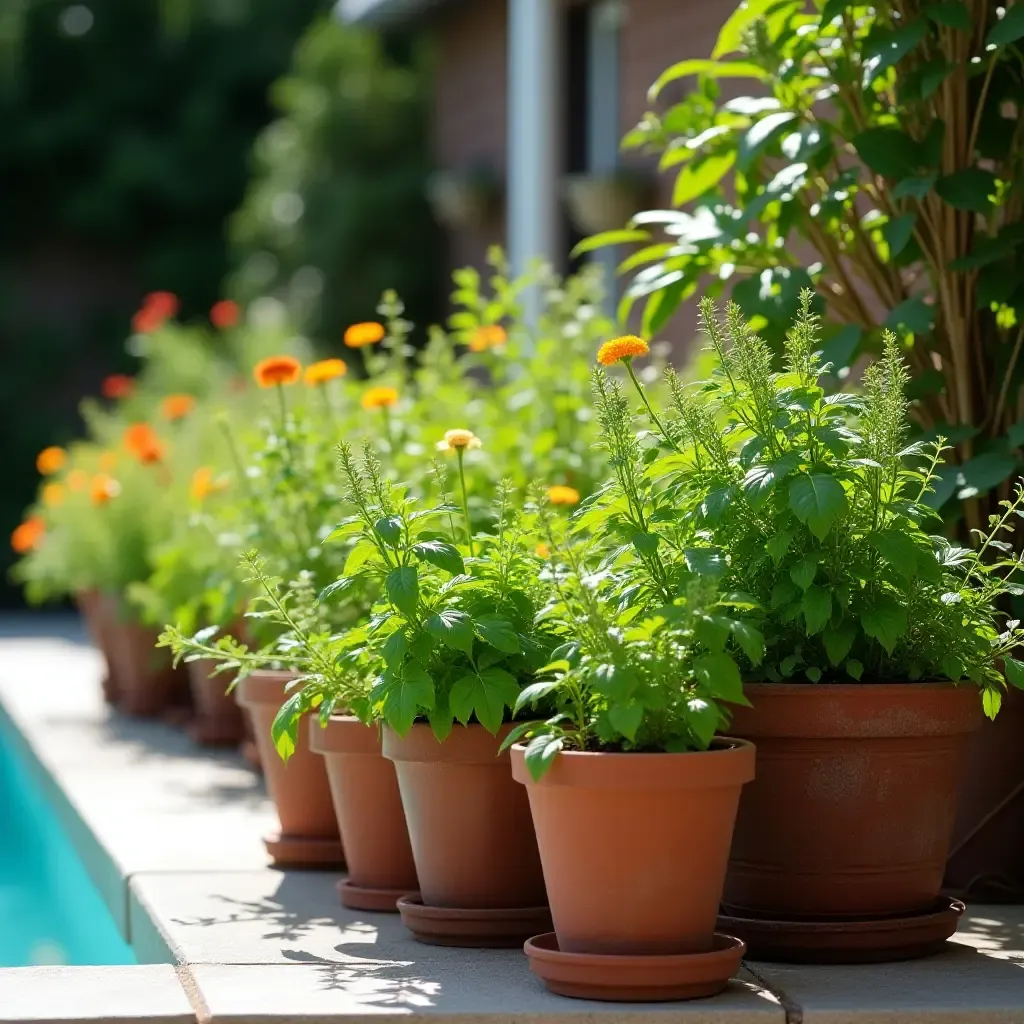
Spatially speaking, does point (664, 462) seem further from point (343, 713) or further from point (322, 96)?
point (322, 96)

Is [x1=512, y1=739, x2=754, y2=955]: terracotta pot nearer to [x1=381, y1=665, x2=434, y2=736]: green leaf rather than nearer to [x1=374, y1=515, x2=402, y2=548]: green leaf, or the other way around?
[x1=381, y1=665, x2=434, y2=736]: green leaf

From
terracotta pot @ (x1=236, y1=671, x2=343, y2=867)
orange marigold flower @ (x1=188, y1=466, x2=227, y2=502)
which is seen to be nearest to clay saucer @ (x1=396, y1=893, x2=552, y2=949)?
terracotta pot @ (x1=236, y1=671, x2=343, y2=867)

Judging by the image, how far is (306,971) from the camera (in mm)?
2352

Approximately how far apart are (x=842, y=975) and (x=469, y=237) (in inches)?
288

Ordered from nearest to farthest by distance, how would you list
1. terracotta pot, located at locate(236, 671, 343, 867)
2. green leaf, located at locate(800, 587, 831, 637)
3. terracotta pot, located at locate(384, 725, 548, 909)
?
1. green leaf, located at locate(800, 587, 831, 637)
2. terracotta pot, located at locate(384, 725, 548, 909)
3. terracotta pot, located at locate(236, 671, 343, 867)

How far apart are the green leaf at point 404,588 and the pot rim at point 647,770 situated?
0.90ft

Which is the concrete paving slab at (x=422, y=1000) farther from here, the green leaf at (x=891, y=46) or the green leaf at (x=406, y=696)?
the green leaf at (x=891, y=46)

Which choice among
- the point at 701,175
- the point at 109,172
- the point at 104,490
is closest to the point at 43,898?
the point at 104,490

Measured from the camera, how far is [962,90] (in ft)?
9.72

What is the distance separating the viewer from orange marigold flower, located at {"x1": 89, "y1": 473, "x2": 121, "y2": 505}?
529cm

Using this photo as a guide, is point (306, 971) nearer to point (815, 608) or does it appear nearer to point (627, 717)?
point (627, 717)

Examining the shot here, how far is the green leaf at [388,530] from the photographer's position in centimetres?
236

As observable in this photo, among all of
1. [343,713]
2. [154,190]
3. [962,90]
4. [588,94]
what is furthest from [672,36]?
[154,190]

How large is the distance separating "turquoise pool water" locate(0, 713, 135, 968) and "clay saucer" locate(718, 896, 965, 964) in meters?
1.26
